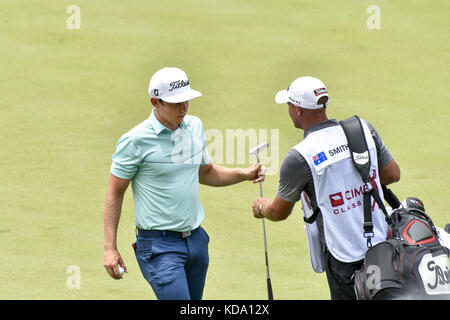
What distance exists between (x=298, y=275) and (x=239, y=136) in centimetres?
390

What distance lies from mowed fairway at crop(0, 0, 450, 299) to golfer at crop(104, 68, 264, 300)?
7.82ft

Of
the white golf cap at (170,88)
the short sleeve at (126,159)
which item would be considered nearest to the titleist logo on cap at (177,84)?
the white golf cap at (170,88)

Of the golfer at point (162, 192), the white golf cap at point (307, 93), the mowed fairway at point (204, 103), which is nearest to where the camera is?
the white golf cap at point (307, 93)

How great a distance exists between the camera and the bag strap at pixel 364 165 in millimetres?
5777

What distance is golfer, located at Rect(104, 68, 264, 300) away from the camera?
20.5 ft

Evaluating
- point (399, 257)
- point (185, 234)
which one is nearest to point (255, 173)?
point (185, 234)

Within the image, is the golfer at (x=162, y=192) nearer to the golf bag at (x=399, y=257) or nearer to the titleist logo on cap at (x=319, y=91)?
the titleist logo on cap at (x=319, y=91)

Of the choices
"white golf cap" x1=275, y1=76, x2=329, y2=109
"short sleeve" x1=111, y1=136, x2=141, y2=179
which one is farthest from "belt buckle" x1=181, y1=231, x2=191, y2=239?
"white golf cap" x1=275, y1=76, x2=329, y2=109

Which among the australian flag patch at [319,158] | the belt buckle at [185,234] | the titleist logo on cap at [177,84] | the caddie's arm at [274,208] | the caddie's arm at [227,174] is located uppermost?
the titleist logo on cap at [177,84]

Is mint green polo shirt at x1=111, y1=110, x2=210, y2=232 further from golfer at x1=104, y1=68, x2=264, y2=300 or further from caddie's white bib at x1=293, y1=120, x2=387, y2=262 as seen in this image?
caddie's white bib at x1=293, y1=120, x2=387, y2=262

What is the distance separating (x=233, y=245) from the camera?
9.76 meters

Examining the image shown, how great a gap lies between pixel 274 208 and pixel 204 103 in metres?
7.51

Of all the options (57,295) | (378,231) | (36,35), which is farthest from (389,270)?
(36,35)
